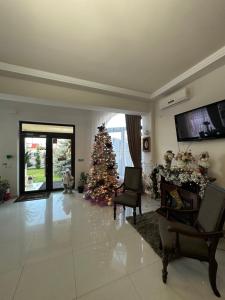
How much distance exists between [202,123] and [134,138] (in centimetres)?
216

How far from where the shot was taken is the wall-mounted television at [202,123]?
243 cm

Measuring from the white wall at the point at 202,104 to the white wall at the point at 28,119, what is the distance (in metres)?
3.11

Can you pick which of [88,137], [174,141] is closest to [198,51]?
[174,141]

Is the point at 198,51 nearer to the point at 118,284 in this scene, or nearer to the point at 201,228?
the point at 201,228

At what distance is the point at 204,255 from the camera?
1504 mm

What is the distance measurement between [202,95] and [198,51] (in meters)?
0.85

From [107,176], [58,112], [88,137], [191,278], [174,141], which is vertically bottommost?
[191,278]

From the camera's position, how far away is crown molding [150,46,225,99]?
2.35 m

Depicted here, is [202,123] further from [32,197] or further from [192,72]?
[32,197]

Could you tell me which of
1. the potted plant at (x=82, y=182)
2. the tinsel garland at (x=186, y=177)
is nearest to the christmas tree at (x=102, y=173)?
the potted plant at (x=82, y=182)

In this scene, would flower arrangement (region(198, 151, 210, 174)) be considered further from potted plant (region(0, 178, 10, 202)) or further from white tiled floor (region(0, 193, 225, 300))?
potted plant (region(0, 178, 10, 202))

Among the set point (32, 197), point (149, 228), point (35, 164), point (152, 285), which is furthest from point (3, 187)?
point (152, 285)

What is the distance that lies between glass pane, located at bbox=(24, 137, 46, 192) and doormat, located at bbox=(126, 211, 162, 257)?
361cm

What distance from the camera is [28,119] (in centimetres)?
488
